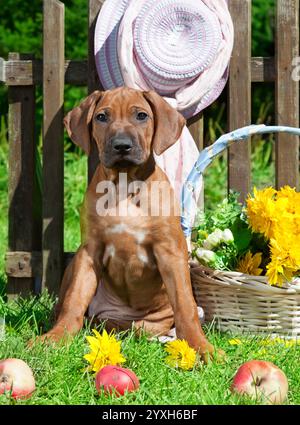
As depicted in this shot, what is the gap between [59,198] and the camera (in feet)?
15.0

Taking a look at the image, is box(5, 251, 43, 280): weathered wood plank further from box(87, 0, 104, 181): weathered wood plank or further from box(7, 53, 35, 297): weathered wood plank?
box(87, 0, 104, 181): weathered wood plank

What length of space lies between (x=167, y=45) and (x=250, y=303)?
60.0 inches

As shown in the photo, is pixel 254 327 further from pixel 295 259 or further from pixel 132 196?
pixel 132 196

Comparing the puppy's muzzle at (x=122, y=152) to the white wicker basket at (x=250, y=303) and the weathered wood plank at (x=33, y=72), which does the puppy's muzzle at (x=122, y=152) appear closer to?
the white wicker basket at (x=250, y=303)

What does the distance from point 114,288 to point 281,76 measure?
1.66m

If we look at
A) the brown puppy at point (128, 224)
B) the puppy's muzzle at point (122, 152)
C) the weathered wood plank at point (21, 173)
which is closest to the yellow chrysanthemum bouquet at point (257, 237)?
the brown puppy at point (128, 224)

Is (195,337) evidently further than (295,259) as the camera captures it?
No

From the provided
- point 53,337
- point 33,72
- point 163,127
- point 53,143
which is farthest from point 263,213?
point 33,72

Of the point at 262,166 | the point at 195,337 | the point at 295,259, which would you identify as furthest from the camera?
the point at 262,166

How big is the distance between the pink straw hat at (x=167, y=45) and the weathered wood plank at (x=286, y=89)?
0.36m

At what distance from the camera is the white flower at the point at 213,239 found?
3.79 metres

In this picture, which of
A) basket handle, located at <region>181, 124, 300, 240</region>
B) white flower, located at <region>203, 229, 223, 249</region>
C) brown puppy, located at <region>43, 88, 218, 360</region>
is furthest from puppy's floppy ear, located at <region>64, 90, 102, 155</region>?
white flower, located at <region>203, 229, 223, 249</region>

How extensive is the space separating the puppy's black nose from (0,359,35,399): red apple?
3.53ft
